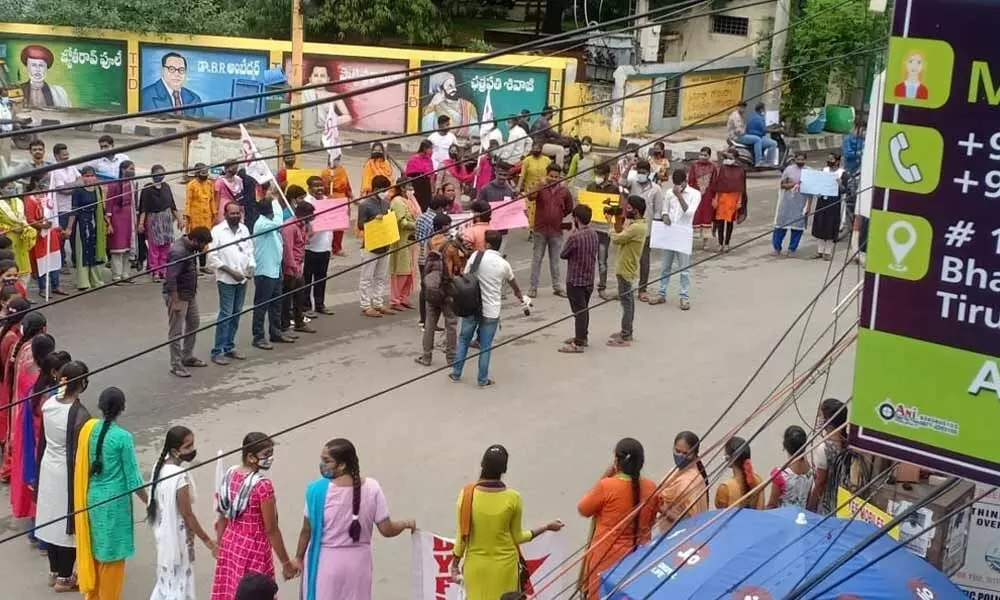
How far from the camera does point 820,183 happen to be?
16234 millimetres

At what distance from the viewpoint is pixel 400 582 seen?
8148 mm

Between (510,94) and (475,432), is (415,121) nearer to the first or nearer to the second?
(510,94)

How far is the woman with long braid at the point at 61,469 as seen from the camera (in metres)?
7.62

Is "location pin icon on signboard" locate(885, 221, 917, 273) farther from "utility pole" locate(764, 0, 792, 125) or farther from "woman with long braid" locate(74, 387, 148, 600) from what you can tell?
"utility pole" locate(764, 0, 792, 125)

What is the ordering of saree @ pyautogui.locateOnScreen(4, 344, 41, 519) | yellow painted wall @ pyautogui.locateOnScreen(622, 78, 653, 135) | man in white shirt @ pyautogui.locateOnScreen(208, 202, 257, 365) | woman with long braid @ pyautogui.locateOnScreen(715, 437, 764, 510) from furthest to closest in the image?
yellow painted wall @ pyautogui.locateOnScreen(622, 78, 653, 135), man in white shirt @ pyautogui.locateOnScreen(208, 202, 257, 365), saree @ pyautogui.locateOnScreen(4, 344, 41, 519), woman with long braid @ pyautogui.locateOnScreen(715, 437, 764, 510)

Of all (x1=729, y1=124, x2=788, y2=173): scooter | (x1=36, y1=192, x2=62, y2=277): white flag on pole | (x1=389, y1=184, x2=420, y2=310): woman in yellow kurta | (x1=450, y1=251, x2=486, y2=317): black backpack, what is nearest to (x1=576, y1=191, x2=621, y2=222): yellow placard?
(x1=389, y1=184, x2=420, y2=310): woman in yellow kurta

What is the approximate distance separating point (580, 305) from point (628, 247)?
0.89 metres

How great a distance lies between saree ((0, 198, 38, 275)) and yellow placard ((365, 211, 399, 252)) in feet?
10.9

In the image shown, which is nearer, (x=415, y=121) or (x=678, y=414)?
(x=678, y=414)

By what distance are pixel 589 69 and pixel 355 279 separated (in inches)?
528

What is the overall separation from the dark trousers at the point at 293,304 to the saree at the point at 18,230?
2556 millimetres

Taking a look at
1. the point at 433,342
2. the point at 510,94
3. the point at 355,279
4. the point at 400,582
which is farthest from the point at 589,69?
the point at 400,582

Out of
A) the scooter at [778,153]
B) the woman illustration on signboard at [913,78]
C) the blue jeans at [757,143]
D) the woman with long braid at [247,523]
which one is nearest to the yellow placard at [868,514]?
the woman illustration on signboard at [913,78]

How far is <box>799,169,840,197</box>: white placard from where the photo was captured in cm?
1617
